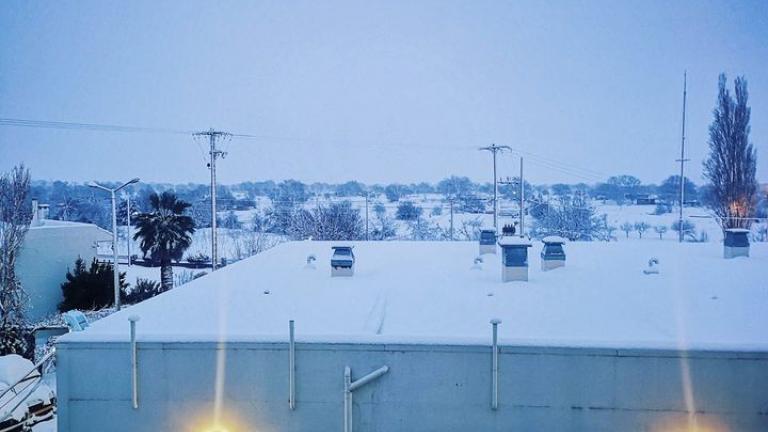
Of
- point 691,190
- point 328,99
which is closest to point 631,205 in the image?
point 691,190

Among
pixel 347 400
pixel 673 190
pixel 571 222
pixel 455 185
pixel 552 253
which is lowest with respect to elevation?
pixel 347 400

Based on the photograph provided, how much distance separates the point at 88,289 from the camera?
22.3m

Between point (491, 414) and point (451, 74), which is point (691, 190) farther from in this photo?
point (451, 74)

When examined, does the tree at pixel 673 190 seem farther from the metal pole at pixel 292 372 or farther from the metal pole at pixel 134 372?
the metal pole at pixel 134 372

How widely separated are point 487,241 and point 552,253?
77.7 inches

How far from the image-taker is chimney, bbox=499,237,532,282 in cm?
880

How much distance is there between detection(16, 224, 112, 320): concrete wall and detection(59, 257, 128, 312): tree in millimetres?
570

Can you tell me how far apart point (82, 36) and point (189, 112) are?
3987 centimetres

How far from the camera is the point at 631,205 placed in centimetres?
5178

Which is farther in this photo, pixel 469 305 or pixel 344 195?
pixel 344 195

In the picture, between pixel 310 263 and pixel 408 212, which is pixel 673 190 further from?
pixel 310 263

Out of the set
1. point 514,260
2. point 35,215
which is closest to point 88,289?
point 35,215

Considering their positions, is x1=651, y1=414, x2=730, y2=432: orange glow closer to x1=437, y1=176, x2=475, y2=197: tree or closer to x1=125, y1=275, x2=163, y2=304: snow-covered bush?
x1=125, y1=275, x2=163, y2=304: snow-covered bush

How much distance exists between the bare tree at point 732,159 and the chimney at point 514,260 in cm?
1993
